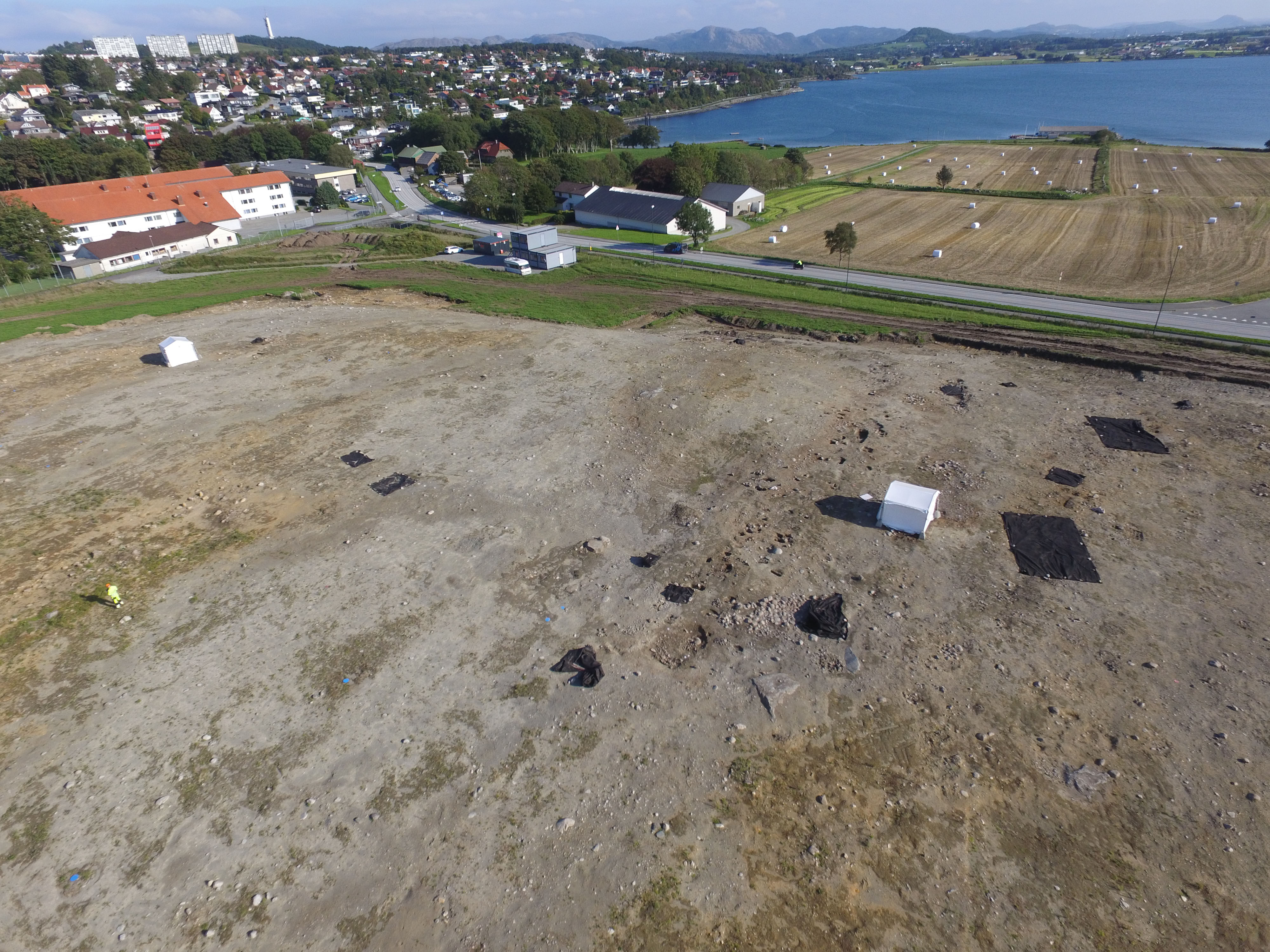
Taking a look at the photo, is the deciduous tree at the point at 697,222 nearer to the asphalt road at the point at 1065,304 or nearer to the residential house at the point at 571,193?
the asphalt road at the point at 1065,304

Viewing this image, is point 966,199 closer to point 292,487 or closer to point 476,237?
point 476,237

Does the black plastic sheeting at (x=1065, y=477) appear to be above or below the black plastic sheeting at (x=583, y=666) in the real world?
above

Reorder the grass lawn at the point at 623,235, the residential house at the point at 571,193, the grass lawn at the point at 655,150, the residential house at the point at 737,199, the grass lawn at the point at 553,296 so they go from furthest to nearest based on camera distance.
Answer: the grass lawn at the point at 655,150
the residential house at the point at 571,193
the residential house at the point at 737,199
the grass lawn at the point at 623,235
the grass lawn at the point at 553,296

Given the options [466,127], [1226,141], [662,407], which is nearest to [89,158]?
[466,127]

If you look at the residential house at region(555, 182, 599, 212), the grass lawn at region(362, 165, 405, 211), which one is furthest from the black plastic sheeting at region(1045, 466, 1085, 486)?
the grass lawn at region(362, 165, 405, 211)

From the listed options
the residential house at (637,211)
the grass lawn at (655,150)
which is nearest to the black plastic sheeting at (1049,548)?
the residential house at (637,211)
